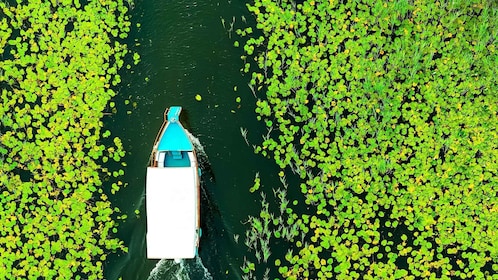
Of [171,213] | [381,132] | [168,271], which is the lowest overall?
[168,271]

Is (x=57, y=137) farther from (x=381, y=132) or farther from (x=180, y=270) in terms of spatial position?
(x=381, y=132)

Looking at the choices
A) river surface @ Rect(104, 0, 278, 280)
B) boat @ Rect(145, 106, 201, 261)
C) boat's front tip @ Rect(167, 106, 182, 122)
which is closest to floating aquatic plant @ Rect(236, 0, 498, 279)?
river surface @ Rect(104, 0, 278, 280)

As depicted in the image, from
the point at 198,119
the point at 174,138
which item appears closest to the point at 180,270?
the point at 174,138

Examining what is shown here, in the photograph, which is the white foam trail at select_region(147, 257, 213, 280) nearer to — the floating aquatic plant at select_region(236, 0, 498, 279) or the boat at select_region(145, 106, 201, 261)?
the boat at select_region(145, 106, 201, 261)

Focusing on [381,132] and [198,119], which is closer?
[381,132]

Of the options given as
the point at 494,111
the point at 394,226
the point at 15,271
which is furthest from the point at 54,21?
the point at 494,111

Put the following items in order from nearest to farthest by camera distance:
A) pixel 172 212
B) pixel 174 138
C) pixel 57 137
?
1. pixel 172 212
2. pixel 174 138
3. pixel 57 137
